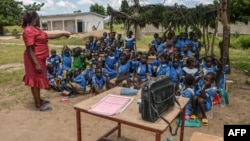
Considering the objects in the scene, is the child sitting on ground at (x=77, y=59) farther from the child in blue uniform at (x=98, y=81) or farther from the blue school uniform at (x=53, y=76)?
the child in blue uniform at (x=98, y=81)

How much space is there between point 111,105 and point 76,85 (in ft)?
10.5

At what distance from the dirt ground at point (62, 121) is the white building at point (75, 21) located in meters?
26.1

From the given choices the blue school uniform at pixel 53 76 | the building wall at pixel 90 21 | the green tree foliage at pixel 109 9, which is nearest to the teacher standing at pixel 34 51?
the blue school uniform at pixel 53 76

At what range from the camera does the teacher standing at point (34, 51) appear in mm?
4312

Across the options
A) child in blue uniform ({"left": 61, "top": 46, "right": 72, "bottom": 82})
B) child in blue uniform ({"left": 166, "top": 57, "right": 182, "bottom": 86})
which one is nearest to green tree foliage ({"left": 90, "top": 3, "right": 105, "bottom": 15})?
child in blue uniform ({"left": 61, "top": 46, "right": 72, "bottom": 82})

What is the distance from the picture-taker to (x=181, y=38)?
8.43 metres

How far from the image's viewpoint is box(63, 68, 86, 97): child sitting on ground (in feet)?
19.4

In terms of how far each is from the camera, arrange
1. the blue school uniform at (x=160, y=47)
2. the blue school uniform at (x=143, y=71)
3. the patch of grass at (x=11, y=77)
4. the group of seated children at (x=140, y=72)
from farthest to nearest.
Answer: the blue school uniform at (x=160, y=47) → the patch of grass at (x=11, y=77) → the blue school uniform at (x=143, y=71) → the group of seated children at (x=140, y=72)

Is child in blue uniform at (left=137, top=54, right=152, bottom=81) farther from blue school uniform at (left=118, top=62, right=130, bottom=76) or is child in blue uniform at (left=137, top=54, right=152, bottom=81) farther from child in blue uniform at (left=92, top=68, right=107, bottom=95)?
child in blue uniform at (left=92, top=68, right=107, bottom=95)

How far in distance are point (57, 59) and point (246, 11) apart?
883 cm

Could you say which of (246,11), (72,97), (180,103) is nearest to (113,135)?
(180,103)

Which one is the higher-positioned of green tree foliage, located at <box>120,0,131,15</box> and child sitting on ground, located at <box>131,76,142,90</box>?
green tree foliage, located at <box>120,0,131,15</box>

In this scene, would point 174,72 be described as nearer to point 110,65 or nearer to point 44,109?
point 110,65

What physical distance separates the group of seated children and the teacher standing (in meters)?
1.28
